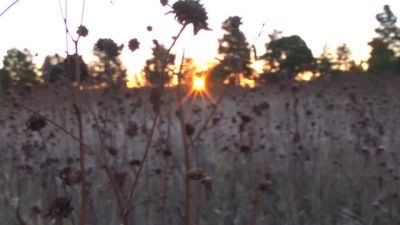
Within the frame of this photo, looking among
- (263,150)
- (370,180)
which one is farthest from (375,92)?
(370,180)

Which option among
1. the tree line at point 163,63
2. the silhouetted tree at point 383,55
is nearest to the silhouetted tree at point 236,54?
the tree line at point 163,63

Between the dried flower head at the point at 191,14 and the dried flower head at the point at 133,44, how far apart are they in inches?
37.6

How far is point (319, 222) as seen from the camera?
382 cm

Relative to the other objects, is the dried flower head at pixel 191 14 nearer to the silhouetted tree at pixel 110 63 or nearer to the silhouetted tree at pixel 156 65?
the silhouetted tree at pixel 110 63

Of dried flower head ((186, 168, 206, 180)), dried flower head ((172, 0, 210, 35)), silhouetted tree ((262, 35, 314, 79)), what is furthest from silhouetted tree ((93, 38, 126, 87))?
silhouetted tree ((262, 35, 314, 79))

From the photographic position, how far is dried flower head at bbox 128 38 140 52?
3.05 meters

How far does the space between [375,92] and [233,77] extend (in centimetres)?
640

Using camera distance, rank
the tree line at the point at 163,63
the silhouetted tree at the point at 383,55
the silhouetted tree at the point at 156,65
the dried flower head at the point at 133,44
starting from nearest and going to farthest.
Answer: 1. the tree line at the point at 163,63
2. the dried flower head at the point at 133,44
3. the silhouetted tree at the point at 156,65
4. the silhouetted tree at the point at 383,55

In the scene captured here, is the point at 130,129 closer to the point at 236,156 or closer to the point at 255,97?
the point at 236,156

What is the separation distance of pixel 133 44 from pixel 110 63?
3.18ft

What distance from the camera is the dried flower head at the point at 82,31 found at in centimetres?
220

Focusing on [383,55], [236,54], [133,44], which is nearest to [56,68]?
[133,44]

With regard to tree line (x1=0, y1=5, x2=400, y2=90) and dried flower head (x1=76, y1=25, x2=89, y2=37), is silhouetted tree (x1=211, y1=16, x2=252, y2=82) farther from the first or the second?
dried flower head (x1=76, y1=25, x2=89, y2=37)

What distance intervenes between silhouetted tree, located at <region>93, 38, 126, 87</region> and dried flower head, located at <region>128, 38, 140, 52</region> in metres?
0.08
